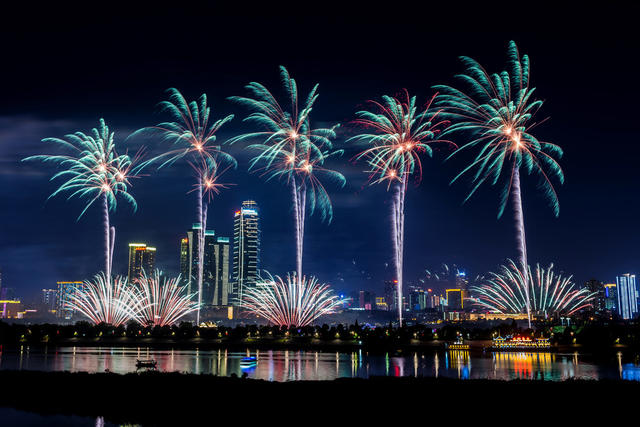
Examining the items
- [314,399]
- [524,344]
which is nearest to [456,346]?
[524,344]

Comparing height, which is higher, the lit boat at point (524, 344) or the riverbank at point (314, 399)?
the riverbank at point (314, 399)

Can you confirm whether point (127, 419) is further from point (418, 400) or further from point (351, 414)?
point (418, 400)

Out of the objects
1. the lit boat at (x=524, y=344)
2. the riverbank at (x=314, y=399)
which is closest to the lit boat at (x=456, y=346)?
the lit boat at (x=524, y=344)

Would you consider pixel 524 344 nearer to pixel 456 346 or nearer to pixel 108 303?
pixel 456 346

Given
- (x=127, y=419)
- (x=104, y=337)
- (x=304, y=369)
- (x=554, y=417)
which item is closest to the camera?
(x=554, y=417)

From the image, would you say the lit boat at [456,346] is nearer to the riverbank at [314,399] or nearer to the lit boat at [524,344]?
the lit boat at [524,344]

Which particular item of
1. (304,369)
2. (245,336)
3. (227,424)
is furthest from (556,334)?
(227,424)
